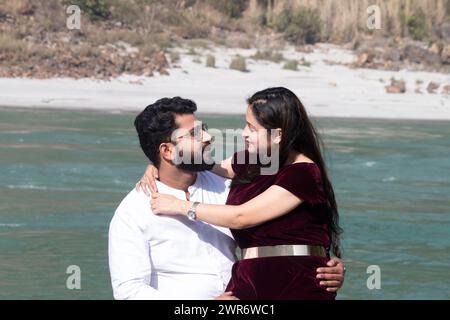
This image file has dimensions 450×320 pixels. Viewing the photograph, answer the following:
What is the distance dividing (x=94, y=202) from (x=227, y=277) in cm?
704

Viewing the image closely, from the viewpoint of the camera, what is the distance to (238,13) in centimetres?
2838

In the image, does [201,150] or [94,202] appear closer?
[201,150]

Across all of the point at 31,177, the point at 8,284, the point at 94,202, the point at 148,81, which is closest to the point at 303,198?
the point at 8,284

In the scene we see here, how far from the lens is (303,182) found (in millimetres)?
3883

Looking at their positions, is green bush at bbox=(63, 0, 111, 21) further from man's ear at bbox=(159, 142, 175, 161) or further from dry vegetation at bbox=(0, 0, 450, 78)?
man's ear at bbox=(159, 142, 175, 161)

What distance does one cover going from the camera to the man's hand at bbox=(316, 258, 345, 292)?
393 cm

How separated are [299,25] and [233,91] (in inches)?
230

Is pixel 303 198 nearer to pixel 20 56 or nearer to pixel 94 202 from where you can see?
pixel 94 202

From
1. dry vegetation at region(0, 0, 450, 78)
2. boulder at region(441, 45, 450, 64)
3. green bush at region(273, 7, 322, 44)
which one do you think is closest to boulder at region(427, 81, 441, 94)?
dry vegetation at region(0, 0, 450, 78)

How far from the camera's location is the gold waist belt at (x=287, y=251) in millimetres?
3900

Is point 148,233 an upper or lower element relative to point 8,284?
upper

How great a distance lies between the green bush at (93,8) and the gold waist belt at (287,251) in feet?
71.4

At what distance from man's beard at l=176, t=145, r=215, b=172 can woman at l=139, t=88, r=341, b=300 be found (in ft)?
0.41

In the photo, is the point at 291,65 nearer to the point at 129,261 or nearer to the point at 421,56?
the point at 421,56
